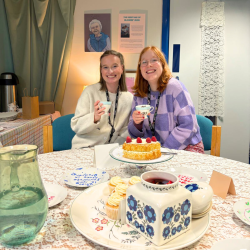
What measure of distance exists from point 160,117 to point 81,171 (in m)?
0.92

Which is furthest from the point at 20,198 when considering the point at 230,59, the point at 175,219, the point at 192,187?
the point at 230,59

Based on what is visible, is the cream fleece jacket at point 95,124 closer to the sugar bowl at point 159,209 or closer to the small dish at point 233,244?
the sugar bowl at point 159,209

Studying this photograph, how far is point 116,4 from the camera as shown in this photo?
11.1 feet

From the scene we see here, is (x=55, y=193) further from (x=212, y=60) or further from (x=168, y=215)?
(x=212, y=60)

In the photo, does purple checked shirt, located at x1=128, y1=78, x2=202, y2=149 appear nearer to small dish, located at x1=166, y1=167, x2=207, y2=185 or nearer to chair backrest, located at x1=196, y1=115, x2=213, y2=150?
chair backrest, located at x1=196, y1=115, x2=213, y2=150

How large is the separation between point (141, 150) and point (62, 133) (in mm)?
1093

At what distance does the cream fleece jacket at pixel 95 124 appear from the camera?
193cm

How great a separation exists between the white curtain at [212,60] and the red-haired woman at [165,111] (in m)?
1.72

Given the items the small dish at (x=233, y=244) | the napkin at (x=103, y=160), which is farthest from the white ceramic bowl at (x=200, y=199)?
the napkin at (x=103, y=160)

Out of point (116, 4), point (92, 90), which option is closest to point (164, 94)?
point (92, 90)

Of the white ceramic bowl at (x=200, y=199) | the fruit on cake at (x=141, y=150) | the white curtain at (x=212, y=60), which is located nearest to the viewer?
the white ceramic bowl at (x=200, y=199)

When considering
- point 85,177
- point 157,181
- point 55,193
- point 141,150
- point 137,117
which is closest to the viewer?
point 157,181

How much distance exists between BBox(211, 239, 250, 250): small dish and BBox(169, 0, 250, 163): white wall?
3.08m

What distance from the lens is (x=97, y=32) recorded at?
135 inches
